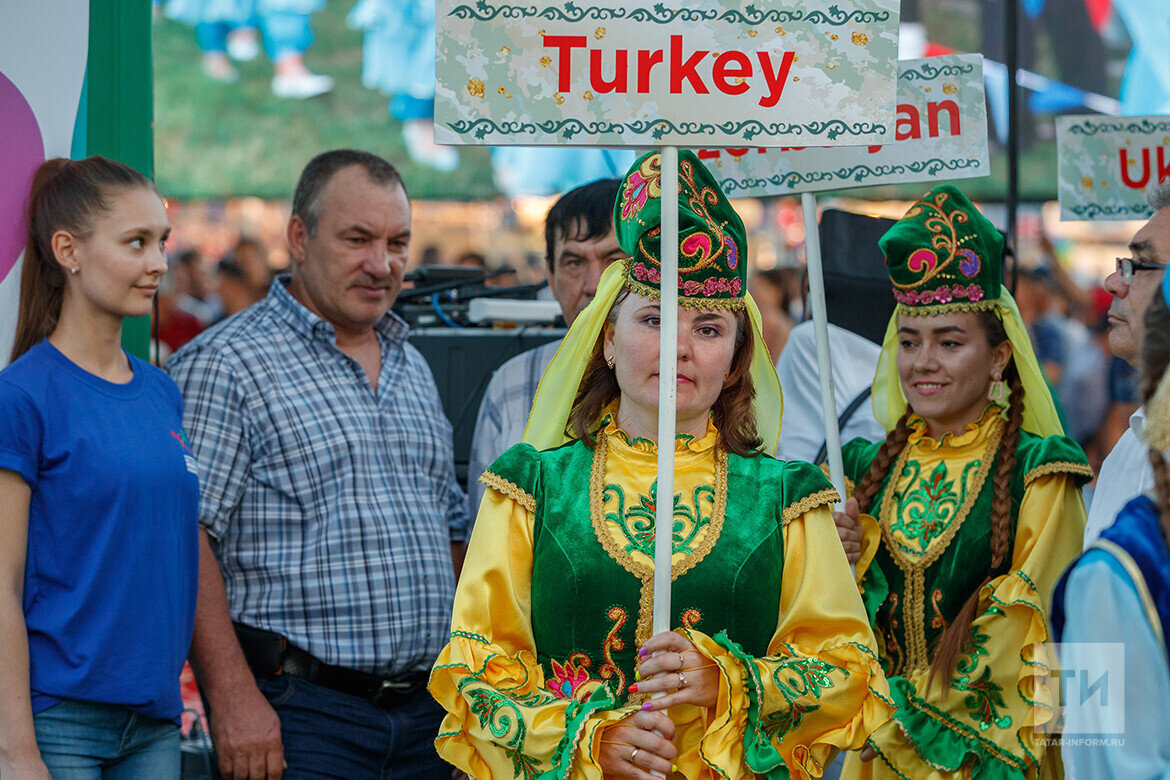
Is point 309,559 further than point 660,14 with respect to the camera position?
Yes

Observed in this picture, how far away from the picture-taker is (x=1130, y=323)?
288 cm

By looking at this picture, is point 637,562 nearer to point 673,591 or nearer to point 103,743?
point 673,591

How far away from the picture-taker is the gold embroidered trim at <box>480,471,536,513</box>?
246 centimetres

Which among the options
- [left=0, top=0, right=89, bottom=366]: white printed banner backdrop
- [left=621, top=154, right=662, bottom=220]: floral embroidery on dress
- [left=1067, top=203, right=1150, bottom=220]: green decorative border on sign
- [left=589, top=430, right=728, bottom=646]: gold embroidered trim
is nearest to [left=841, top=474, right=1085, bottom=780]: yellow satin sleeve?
[left=589, top=430, right=728, bottom=646]: gold embroidered trim

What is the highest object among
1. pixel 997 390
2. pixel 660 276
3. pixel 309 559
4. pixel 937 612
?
pixel 660 276

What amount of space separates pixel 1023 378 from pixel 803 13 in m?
1.34

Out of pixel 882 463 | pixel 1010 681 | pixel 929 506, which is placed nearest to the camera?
pixel 1010 681

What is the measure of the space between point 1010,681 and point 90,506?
216 centimetres

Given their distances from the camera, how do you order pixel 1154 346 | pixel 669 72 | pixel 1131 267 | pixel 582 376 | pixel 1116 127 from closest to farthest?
pixel 1154 346, pixel 669 72, pixel 582 376, pixel 1131 267, pixel 1116 127

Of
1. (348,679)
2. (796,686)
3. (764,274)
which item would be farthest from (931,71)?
(764,274)

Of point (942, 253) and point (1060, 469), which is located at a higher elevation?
point (942, 253)

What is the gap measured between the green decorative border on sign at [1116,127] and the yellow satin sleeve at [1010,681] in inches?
72.4

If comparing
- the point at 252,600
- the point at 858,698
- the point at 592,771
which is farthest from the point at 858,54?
the point at 252,600

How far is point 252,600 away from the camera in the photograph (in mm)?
3264
